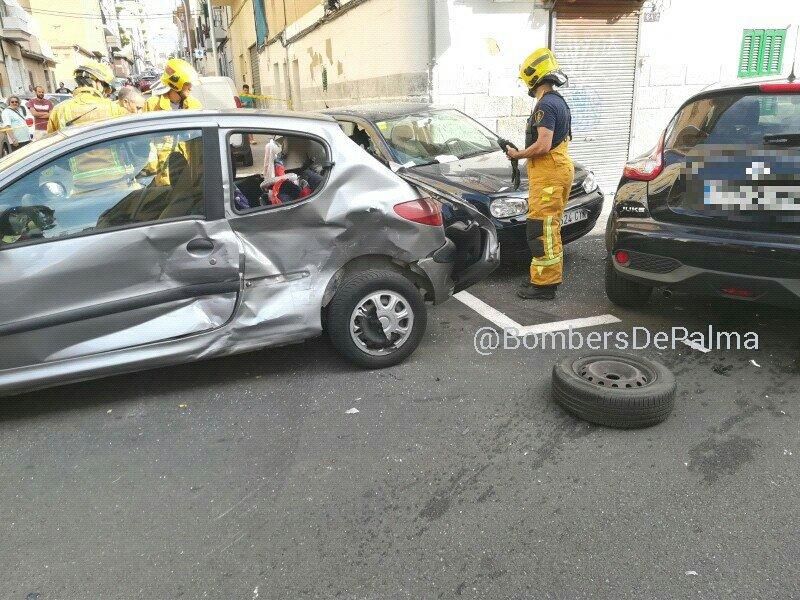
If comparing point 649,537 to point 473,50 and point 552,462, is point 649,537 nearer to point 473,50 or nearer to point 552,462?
Result: point 552,462

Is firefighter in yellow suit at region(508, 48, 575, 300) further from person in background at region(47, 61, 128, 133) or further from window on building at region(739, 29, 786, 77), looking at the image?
window on building at region(739, 29, 786, 77)

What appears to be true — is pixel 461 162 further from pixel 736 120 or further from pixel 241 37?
pixel 241 37

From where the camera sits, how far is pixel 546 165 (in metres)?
4.79

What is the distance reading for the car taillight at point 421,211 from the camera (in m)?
3.79

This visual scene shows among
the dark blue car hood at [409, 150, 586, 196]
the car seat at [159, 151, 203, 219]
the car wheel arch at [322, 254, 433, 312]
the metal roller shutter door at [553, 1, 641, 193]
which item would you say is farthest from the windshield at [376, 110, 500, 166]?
the metal roller shutter door at [553, 1, 641, 193]

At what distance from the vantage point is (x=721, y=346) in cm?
409

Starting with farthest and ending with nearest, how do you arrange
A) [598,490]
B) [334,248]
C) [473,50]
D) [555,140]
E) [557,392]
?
[473,50], [555,140], [334,248], [557,392], [598,490]

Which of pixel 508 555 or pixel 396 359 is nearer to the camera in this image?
pixel 508 555

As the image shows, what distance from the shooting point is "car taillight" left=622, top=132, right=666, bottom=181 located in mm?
4000

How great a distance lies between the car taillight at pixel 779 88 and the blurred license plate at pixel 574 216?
2039mm

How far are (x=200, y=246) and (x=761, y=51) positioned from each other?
411 inches

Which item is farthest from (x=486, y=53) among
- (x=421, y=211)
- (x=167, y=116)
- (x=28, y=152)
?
(x=28, y=152)

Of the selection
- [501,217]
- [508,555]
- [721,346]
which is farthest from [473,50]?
[508,555]

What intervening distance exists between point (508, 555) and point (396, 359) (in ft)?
5.60
